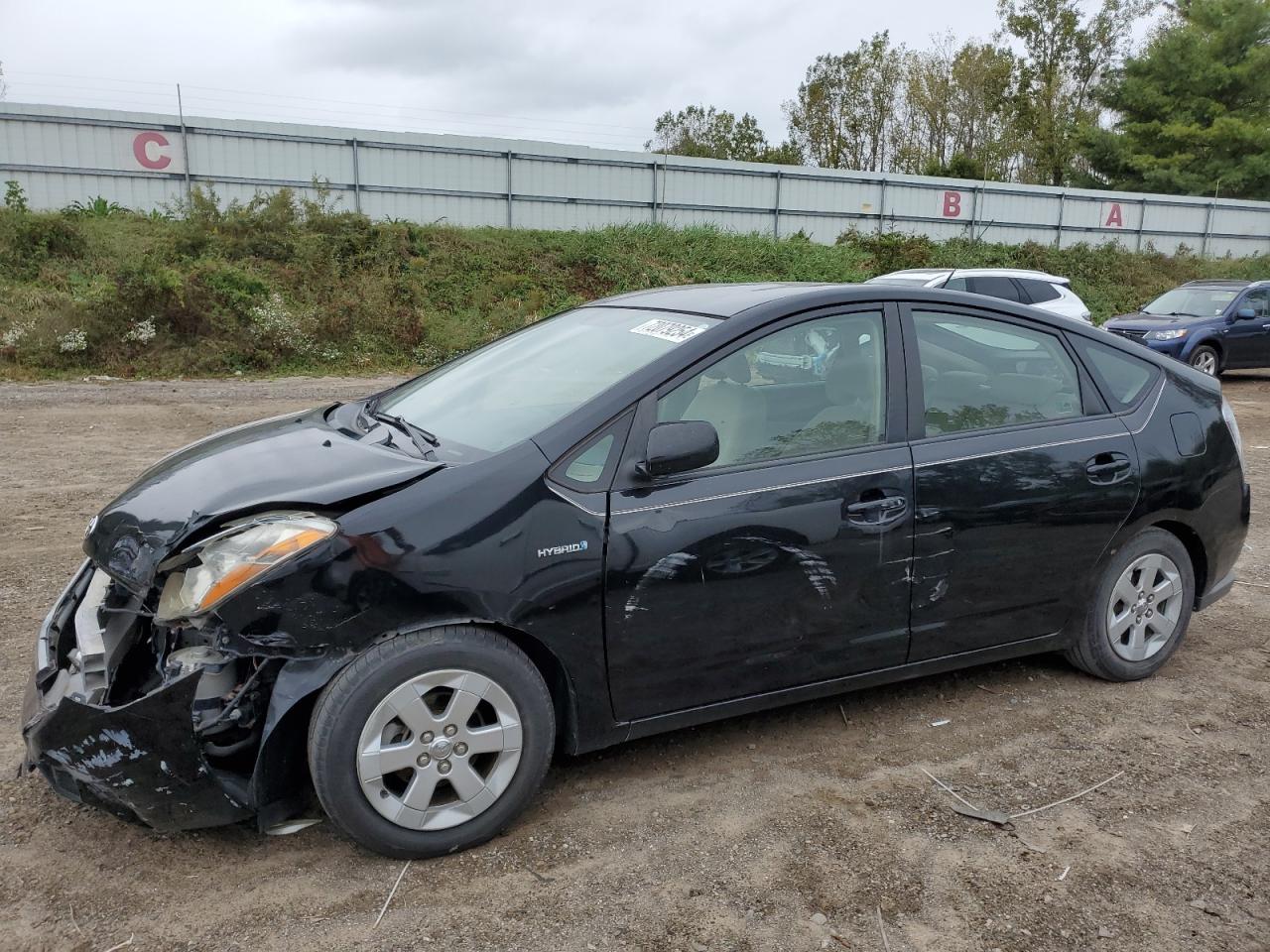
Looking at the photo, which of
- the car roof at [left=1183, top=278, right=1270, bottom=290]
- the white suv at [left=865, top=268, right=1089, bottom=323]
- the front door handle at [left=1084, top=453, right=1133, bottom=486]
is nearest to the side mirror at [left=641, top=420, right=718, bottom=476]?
the front door handle at [left=1084, top=453, right=1133, bottom=486]

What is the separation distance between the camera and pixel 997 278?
14.3 m

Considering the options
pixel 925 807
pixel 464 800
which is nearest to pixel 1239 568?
pixel 925 807

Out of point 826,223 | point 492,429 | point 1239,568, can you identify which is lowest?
point 1239,568

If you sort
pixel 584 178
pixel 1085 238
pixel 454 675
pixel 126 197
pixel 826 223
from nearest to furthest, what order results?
pixel 454 675, pixel 126 197, pixel 584 178, pixel 826 223, pixel 1085 238

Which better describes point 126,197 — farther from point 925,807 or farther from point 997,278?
point 925,807

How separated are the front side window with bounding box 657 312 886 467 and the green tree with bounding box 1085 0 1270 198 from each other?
1539 inches

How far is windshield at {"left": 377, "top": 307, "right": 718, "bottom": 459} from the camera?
129 inches

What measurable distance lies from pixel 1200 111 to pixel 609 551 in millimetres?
42768

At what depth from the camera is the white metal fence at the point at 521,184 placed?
19750 mm

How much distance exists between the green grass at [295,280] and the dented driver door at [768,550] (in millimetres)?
13725

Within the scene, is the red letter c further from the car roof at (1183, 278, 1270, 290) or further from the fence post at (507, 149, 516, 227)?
the car roof at (1183, 278, 1270, 290)

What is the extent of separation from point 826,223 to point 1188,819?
83.7 feet

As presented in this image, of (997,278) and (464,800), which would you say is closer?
(464,800)

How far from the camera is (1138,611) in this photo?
161 inches
